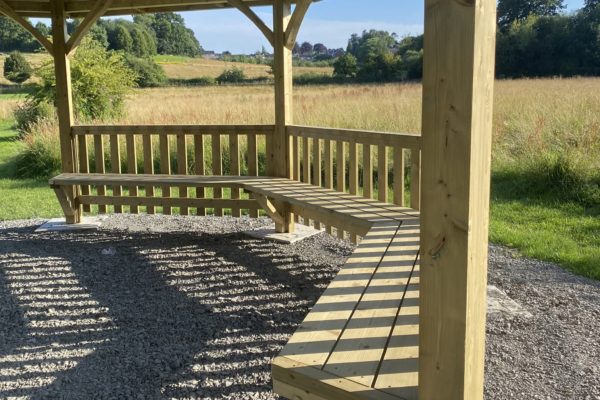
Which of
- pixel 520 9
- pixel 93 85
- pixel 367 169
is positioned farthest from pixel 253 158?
pixel 520 9

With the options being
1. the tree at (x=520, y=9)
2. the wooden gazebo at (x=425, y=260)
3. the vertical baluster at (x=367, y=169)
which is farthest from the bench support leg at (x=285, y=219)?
the tree at (x=520, y=9)

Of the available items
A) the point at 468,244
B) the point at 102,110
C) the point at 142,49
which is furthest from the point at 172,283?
the point at 142,49

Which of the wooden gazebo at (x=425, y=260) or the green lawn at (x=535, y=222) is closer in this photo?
the wooden gazebo at (x=425, y=260)

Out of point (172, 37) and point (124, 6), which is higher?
point (172, 37)

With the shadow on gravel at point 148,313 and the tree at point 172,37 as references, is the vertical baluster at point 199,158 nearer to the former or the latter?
the shadow on gravel at point 148,313

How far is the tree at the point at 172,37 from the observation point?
Result: 55844 mm

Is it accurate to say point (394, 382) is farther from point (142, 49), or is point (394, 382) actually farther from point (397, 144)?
point (142, 49)

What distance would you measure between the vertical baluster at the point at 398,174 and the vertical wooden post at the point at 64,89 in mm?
4117

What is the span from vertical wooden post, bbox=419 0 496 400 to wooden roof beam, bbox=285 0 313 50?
13.9 feet

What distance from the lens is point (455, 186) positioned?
148cm

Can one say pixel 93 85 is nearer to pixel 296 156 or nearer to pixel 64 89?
pixel 64 89

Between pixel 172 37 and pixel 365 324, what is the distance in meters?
58.7

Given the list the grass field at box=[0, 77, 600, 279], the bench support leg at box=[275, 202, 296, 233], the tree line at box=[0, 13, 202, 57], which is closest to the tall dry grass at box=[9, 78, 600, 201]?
the grass field at box=[0, 77, 600, 279]

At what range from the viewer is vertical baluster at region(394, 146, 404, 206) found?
4742 mm
